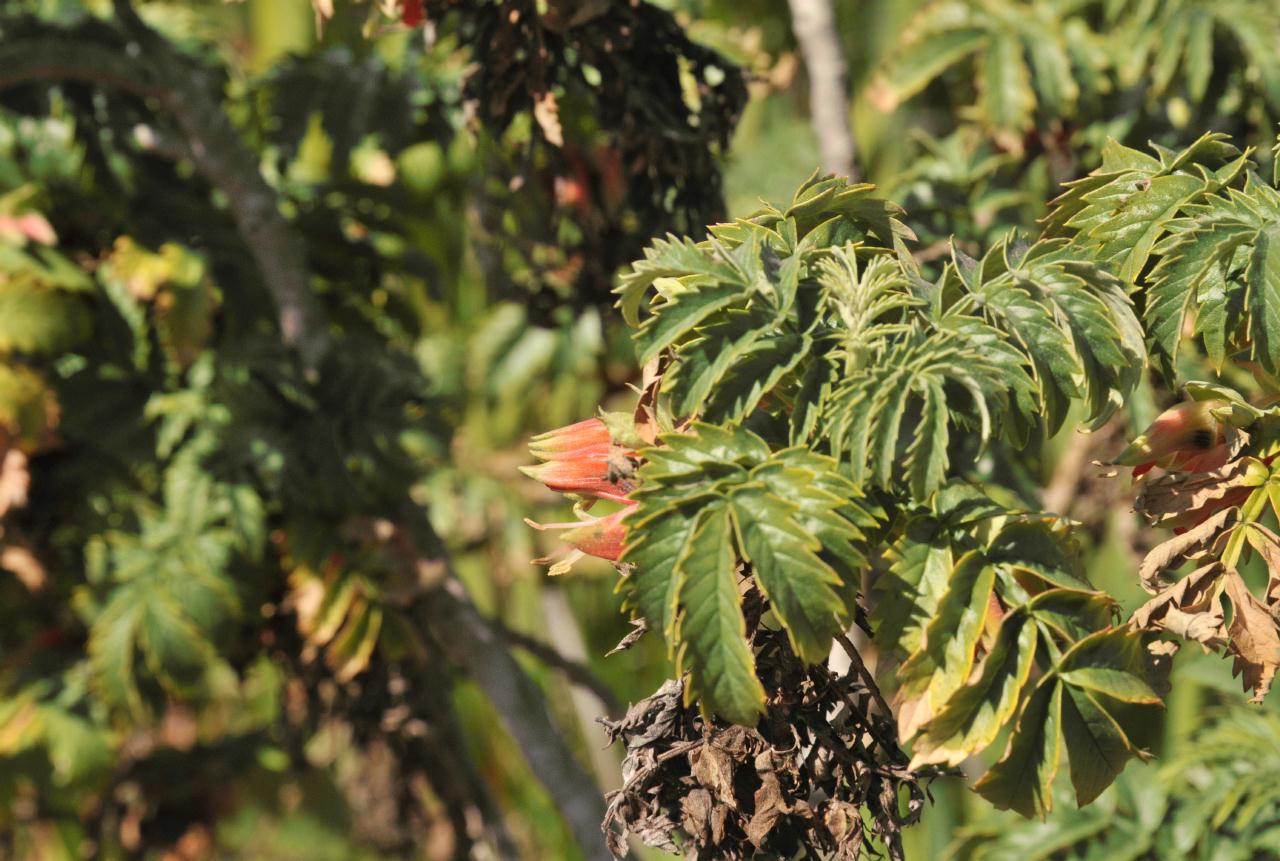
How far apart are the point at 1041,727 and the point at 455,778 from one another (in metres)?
1.23

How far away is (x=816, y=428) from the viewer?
2.43 ft

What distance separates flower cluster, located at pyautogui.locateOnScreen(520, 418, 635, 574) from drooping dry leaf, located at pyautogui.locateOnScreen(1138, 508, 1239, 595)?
31cm

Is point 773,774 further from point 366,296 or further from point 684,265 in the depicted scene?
point 366,296

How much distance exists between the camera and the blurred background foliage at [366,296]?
4.46ft

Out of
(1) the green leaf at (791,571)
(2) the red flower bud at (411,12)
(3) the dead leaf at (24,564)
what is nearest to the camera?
(1) the green leaf at (791,571)

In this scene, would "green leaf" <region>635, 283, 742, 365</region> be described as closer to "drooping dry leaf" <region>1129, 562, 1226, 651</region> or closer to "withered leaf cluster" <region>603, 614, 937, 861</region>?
"withered leaf cluster" <region>603, 614, 937, 861</region>

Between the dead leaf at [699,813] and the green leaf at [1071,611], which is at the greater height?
the green leaf at [1071,611]

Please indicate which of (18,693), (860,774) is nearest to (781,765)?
(860,774)

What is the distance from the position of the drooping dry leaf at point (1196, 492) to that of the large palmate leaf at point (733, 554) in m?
0.22

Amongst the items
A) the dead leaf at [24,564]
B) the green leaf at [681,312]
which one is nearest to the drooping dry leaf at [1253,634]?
the green leaf at [681,312]

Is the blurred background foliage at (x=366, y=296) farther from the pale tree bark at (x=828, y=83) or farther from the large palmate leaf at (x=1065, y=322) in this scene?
the large palmate leaf at (x=1065, y=322)

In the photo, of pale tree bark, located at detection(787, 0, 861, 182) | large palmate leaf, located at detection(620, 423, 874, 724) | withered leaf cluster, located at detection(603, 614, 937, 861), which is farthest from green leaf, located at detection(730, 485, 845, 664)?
pale tree bark, located at detection(787, 0, 861, 182)

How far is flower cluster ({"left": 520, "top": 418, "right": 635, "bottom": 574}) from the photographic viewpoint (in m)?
0.76

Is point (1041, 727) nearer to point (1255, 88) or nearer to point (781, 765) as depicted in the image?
point (781, 765)
